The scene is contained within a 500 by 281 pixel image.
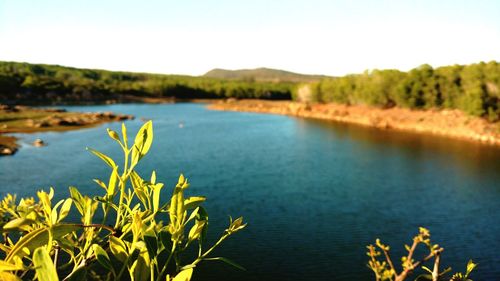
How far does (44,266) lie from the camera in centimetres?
232

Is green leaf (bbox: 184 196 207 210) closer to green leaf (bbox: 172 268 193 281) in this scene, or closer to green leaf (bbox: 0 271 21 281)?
green leaf (bbox: 172 268 193 281)

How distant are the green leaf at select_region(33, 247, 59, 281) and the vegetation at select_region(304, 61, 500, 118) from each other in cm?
5940

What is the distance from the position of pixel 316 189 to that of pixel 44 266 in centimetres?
2627

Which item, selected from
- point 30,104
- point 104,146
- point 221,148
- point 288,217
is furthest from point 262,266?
point 30,104

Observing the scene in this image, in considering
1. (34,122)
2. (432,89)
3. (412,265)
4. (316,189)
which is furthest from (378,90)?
(412,265)

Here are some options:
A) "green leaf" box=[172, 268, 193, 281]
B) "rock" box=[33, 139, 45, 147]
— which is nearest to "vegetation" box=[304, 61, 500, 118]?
"rock" box=[33, 139, 45, 147]

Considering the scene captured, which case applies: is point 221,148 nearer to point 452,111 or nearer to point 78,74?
point 452,111

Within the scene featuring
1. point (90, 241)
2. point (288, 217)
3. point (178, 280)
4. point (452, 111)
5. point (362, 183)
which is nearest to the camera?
point (178, 280)

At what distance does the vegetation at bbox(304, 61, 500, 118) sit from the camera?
2108 inches

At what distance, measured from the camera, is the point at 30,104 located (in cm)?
9050

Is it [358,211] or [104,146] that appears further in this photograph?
[104,146]

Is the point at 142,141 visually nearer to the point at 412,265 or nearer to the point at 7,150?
the point at 412,265

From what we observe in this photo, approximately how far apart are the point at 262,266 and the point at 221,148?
27294 mm

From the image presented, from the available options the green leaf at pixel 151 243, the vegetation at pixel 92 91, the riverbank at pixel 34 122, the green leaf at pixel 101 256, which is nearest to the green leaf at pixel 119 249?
the green leaf at pixel 101 256
